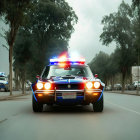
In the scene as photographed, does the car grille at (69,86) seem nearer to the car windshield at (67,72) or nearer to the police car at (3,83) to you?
the car windshield at (67,72)

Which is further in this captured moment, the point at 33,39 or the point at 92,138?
the point at 33,39

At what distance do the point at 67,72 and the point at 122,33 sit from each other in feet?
135

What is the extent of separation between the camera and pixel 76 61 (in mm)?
12438

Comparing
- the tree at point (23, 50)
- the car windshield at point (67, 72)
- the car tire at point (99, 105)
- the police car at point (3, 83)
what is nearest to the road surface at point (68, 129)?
the car tire at point (99, 105)

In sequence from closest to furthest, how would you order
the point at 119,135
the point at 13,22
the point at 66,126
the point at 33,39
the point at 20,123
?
the point at 119,135 → the point at 66,126 → the point at 20,123 → the point at 13,22 → the point at 33,39

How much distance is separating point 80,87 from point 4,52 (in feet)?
206

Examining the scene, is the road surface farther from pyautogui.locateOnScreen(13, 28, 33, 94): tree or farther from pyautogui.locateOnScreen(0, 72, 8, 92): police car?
pyautogui.locateOnScreen(0, 72, 8, 92): police car

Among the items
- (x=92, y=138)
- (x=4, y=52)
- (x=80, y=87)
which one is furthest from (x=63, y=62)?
(x=4, y=52)

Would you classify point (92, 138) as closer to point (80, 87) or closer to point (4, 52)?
point (80, 87)

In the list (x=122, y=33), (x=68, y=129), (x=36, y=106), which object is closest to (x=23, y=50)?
(x=122, y=33)

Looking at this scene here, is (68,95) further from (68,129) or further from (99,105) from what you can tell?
(68,129)

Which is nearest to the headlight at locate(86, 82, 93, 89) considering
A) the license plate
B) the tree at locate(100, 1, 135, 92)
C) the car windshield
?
the license plate

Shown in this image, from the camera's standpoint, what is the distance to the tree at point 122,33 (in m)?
51.7

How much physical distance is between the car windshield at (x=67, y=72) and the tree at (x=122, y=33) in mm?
39845
